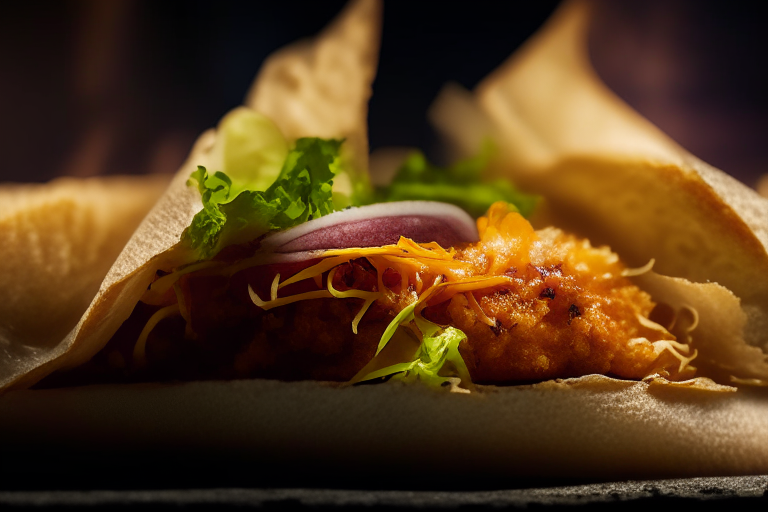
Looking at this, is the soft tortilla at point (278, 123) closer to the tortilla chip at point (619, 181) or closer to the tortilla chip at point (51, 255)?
the tortilla chip at point (51, 255)

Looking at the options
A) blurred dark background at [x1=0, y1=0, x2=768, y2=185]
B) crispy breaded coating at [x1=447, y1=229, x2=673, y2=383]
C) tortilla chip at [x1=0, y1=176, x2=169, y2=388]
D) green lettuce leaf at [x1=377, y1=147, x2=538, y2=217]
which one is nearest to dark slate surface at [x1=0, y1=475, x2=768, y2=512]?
crispy breaded coating at [x1=447, y1=229, x2=673, y2=383]

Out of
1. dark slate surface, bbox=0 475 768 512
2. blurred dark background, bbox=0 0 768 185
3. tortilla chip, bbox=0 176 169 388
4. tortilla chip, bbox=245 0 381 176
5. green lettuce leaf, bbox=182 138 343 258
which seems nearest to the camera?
dark slate surface, bbox=0 475 768 512

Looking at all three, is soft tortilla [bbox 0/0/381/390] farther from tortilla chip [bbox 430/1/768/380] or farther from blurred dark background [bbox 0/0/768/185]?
blurred dark background [bbox 0/0/768/185]

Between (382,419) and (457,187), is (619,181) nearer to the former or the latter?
(457,187)

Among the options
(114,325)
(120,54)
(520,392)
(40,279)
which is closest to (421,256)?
(520,392)

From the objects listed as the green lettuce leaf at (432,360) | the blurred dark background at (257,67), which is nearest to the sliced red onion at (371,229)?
the green lettuce leaf at (432,360)

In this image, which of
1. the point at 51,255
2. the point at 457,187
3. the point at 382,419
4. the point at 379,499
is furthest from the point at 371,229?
the point at 51,255
